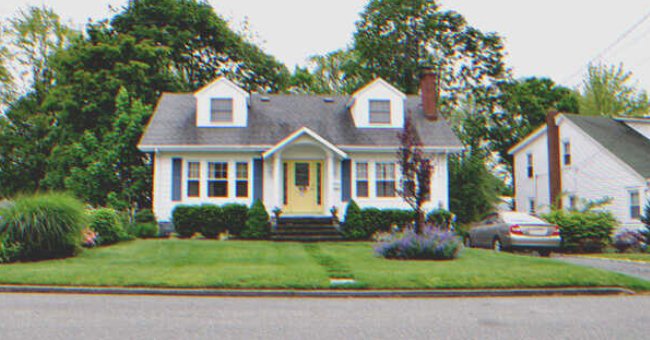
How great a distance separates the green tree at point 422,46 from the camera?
121 ft

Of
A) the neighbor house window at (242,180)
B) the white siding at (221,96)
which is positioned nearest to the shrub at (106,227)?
the neighbor house window at (242,180)

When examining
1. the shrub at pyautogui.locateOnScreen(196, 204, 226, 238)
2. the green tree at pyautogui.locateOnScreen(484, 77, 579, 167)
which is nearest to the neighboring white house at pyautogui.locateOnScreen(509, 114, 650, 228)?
the green tree at pyautogui.locateOnScreen(484, 77, 579, 167)

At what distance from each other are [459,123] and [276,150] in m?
22.7

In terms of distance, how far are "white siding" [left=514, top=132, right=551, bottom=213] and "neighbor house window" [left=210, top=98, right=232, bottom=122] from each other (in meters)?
16.0

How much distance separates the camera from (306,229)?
819 inches

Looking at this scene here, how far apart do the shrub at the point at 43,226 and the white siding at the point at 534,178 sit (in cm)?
2216

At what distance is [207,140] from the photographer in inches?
858

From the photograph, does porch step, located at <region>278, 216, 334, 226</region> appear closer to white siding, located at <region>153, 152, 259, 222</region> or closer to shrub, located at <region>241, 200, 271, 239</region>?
shrub, located at <region>241, 200, 271, 239</region>

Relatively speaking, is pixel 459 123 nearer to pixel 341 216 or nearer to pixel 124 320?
pixel 341 216

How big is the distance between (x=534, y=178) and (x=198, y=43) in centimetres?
2143

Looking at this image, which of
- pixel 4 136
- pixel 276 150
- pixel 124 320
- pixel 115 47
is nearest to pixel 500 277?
pixel 124 320

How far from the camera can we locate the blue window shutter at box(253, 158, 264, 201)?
71.6ft

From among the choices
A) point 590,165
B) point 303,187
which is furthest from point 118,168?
point 590,165

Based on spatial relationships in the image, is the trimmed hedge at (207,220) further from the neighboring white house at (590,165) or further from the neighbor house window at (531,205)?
the neighbor house window at (531,205)
